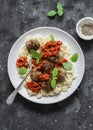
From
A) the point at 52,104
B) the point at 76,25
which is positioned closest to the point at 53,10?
the point at 76,25

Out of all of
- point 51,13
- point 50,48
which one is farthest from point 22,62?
point 51,13

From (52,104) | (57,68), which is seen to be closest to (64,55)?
(57,68)

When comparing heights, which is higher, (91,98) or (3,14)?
(3,14)

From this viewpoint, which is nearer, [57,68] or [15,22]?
[57,68]

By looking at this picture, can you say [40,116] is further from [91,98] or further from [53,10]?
[53,10]

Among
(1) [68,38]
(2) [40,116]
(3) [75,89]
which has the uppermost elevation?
(1) [68,38]

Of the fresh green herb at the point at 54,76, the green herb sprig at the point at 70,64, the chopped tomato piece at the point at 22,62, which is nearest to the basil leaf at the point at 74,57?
the green herb sprig at the point at 70,64

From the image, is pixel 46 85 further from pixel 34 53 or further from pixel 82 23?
pixel 82 23

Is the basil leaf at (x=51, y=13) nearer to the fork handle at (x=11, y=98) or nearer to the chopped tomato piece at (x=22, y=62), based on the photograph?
the chopped tomato piece at (x=22, y=62)

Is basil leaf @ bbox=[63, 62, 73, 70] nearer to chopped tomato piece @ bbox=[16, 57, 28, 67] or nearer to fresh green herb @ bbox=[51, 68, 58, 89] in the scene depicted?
fresh green herb @ bbox=[51, 68, 58, 89]
